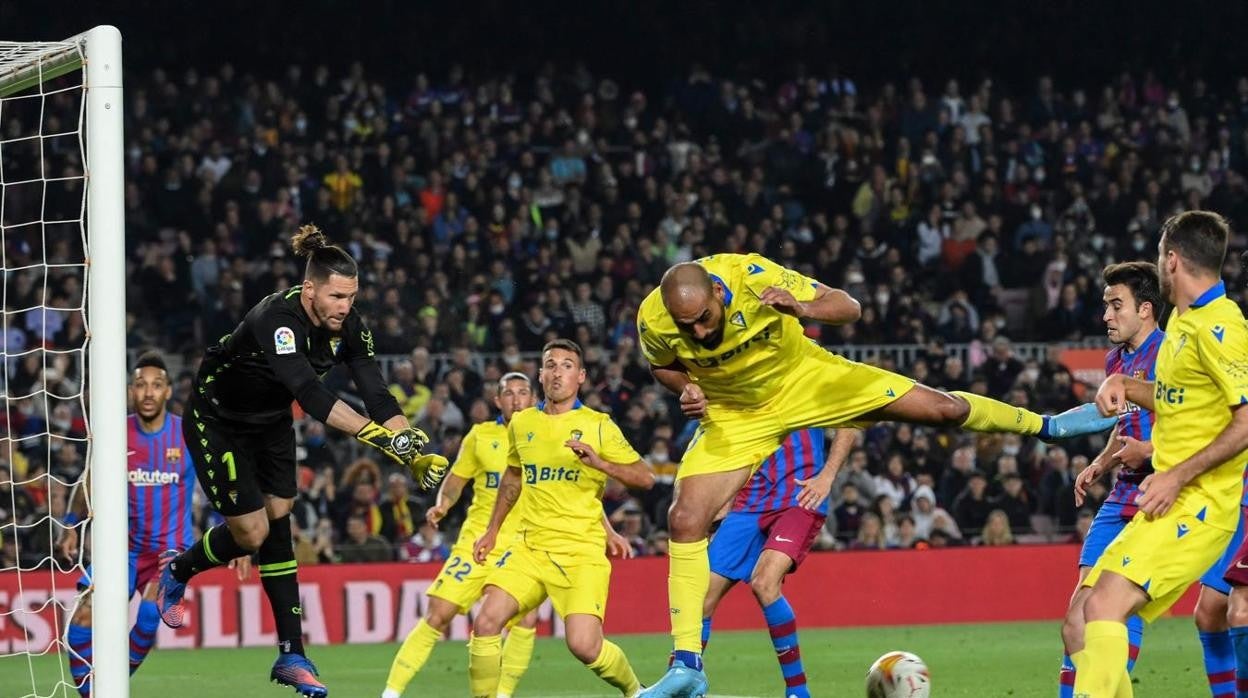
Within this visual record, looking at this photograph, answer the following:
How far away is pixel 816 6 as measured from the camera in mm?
25156

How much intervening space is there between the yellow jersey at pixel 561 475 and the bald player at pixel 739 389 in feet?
4.61

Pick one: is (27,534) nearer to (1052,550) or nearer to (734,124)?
(1052,550)

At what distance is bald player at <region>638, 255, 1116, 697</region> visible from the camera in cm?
696

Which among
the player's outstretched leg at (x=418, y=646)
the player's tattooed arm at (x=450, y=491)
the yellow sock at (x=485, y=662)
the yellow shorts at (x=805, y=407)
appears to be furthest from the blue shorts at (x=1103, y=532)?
the player's tattooed arm at (x=450, y=491)

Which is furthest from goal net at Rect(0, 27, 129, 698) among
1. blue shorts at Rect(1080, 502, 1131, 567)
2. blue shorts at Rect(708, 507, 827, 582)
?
blue shorts at Rect(1080, 502, 1131, 567)

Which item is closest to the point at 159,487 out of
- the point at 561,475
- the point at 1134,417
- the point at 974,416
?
the point at 561,475

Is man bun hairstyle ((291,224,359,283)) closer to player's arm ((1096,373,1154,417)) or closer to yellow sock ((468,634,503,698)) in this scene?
yellow sock ((468,634,503,698))

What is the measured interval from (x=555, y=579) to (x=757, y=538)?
4.51 feet

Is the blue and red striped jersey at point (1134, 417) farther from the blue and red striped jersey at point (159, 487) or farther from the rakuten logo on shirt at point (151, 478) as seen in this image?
the rakuten logo on shirt at point (151, 478)

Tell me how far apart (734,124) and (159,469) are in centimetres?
1377

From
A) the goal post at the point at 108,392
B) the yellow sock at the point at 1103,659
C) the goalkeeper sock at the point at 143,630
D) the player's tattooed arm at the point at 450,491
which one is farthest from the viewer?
the player's tattooed arm at the point at 450,491

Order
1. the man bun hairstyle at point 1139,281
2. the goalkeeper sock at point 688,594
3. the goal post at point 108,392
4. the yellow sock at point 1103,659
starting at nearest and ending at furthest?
the yellow sock at point 1103,659
the goal post at point 108,392
the goalkeeper sock at point 688,594
the man bun hairstyle at point 1139,281

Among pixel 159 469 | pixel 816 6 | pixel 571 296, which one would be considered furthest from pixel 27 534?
pixel 816 6

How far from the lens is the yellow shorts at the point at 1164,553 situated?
594 cm
